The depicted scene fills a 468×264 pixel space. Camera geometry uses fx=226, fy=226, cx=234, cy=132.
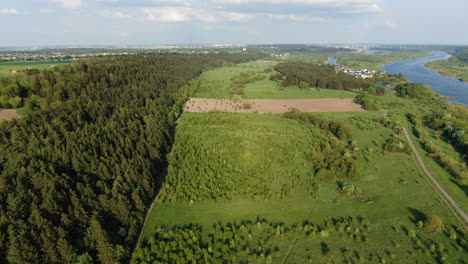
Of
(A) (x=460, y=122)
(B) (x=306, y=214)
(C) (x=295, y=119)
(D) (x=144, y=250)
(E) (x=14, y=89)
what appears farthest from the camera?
(C) (x=295, y=119)

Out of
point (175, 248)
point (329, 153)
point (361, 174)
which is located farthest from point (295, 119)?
point (175, 248)

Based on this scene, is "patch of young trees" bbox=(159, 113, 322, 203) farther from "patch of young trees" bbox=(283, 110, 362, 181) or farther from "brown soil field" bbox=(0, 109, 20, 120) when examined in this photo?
"brown soil field" bbox=(0, 109, 20, 120)

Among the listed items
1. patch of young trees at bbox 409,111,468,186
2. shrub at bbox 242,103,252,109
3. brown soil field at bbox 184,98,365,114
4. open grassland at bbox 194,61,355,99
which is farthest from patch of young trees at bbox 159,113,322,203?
open grassland at bbox 194,61,355,99

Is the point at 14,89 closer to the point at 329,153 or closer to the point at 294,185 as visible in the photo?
the point at 294,185

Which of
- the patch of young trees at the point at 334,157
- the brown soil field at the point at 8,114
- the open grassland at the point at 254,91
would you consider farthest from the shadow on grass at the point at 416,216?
the open grassland at the point at 254,91

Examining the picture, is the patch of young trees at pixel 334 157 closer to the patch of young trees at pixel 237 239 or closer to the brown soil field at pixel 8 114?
the patch of young trees at pixel 237 239
